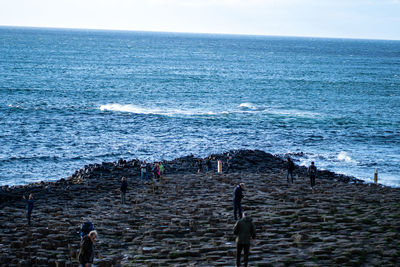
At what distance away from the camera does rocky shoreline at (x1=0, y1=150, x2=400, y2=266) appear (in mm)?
16719

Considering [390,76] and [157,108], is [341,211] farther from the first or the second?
[390,76]

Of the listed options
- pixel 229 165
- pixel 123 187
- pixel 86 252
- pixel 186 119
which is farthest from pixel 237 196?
pixel 186 119

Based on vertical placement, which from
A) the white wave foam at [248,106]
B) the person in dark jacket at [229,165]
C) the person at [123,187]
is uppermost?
the person at [123,187]

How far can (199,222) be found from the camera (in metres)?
21.8

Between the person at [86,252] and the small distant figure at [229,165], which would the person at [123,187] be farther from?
the person at [86,252]

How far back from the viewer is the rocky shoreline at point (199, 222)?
54.9 feet

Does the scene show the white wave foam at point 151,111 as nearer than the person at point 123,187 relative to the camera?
No

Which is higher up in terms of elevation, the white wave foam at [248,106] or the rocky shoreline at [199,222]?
the rocky shoreline at [199,222]

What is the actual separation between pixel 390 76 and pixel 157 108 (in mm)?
87178

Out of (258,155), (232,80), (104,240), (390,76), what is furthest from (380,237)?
(390,76)

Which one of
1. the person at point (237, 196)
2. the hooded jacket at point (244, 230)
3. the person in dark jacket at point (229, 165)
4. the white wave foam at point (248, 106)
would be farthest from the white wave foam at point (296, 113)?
the hooded jacket at point (244, 230)

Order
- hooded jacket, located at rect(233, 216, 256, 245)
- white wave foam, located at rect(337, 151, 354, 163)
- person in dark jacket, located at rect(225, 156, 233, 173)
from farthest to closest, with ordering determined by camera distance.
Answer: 1. white wave foam, located at rect(337, 151, 354, 163)
2. person in dark jacket, located at rect(225, 156, 233, 173)
3. hooded jacket, located at rect(233, 216, 256, 245)

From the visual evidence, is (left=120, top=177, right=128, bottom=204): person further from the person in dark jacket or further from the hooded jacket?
the hooded jacket

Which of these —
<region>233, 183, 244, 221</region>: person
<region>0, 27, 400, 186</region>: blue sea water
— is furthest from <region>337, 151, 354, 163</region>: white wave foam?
<region>233, 183, 244, 221</region>: person
